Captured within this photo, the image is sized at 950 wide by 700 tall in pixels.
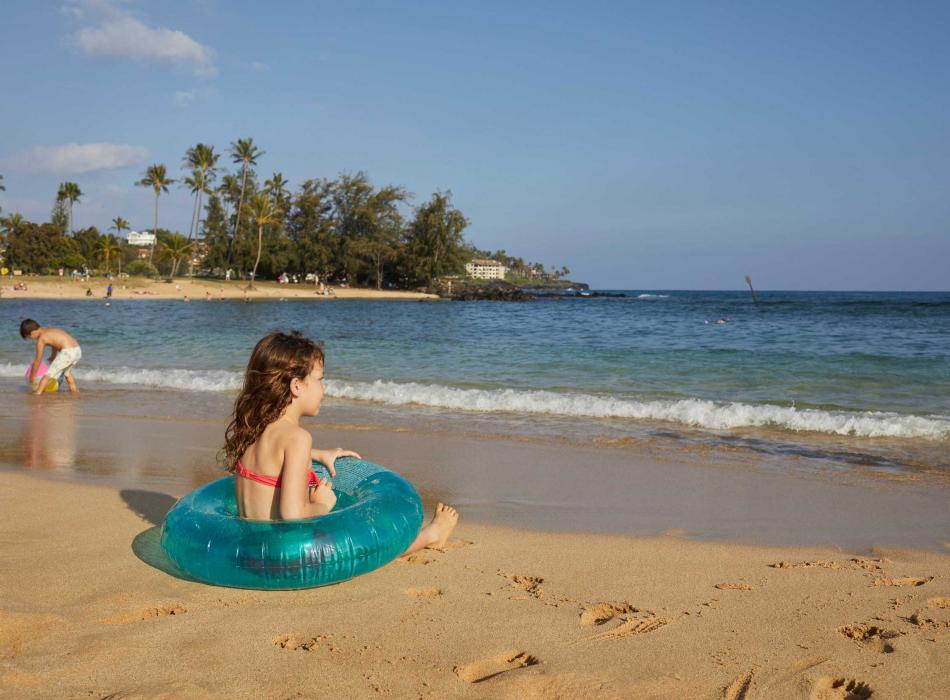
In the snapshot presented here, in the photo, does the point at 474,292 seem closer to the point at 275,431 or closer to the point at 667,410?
the point at 667,410

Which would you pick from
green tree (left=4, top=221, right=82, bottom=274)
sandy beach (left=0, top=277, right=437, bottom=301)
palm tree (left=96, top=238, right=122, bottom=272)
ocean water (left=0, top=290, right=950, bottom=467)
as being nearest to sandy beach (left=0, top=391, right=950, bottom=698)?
ocean water (left=0, top=290, right=950, bottom=467)

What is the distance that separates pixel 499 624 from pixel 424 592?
51 centimetres

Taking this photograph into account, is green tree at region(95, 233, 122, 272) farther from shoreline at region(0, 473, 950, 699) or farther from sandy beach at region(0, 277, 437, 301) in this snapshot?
shoreline at region(0, 473, 950, 699)

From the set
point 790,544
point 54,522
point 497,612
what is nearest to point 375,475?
point 497,612

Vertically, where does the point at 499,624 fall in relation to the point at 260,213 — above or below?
below

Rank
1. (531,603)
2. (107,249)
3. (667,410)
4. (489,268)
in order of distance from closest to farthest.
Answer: (531,603) → (667,410) → (107,249) → (489,268)

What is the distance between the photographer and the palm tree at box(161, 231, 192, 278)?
73188mm

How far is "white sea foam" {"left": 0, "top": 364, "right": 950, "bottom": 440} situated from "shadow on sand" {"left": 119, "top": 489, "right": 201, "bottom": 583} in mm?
5261

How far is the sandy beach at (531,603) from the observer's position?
2.59m

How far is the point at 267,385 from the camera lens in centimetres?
362

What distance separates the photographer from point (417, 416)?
9.49 m

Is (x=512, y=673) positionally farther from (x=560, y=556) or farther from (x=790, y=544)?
(x=790, y=544)

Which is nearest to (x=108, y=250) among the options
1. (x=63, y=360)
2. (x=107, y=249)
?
(x=107, y=249)

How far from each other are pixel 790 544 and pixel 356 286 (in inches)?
2804
